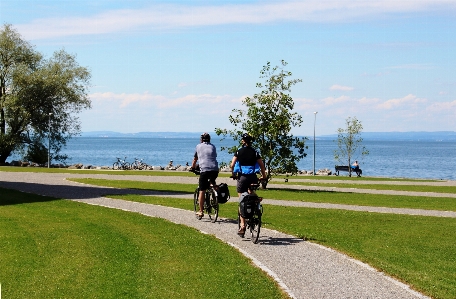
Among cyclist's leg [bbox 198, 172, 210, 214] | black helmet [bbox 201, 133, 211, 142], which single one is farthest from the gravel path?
black helmet [bbox 201, 133, 211, 142]

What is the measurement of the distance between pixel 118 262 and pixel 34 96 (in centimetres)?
5567

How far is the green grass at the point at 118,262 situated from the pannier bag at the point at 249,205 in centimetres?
79

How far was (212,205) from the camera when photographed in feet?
56.2

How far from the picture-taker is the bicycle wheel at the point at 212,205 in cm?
1688

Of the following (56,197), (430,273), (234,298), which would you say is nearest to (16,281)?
(234,298)

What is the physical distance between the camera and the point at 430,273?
11078 millimetres

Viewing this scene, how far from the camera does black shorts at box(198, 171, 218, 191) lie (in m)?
16.8

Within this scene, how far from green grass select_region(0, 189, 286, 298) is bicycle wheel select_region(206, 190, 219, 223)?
119 cm

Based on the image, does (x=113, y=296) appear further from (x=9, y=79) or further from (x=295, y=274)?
(x=9, y=79)

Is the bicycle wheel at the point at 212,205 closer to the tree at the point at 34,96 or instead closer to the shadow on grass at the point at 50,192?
the shadow on grass at the point at 50,192

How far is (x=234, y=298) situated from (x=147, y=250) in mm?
4083

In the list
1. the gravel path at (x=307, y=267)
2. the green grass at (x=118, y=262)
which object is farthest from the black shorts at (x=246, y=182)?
the green grass at (x=118, y=262)

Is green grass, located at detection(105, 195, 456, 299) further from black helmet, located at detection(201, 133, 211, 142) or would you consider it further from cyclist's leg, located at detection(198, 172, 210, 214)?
black helmet, located at detection(201, 133, 211, 142)

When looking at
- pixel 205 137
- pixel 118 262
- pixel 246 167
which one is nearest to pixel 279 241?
pixel 246 167
